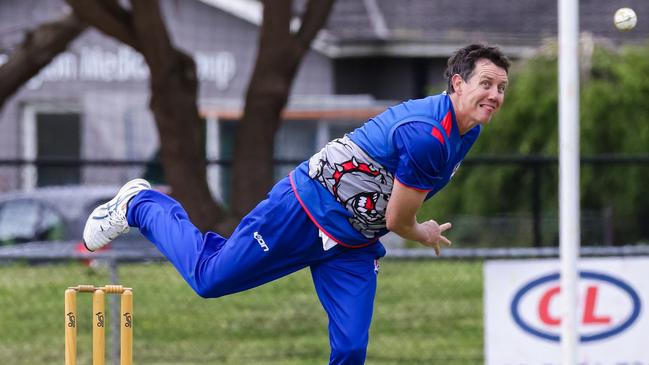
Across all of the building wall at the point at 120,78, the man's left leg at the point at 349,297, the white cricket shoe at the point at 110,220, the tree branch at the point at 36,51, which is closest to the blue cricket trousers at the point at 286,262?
the man's left leg at the point at 349,297

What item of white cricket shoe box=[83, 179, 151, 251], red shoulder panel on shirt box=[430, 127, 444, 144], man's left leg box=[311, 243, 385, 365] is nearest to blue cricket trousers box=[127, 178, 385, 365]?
man's left leg box=[311, 243, 385, 365]

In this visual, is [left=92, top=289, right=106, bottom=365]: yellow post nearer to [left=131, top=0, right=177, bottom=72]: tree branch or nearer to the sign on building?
the sign on building

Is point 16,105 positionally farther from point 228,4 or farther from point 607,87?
point 607,87

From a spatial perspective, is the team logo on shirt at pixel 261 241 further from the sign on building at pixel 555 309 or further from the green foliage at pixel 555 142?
the green foliage at pixel 555 142

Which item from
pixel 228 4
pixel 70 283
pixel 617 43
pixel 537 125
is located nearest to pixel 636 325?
pixel 70 283

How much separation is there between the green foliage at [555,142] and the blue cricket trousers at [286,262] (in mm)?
6895

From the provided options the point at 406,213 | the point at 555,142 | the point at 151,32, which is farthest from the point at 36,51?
the point at 406,213

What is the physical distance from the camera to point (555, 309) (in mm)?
8672

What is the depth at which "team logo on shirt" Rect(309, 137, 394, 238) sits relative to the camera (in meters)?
5.91

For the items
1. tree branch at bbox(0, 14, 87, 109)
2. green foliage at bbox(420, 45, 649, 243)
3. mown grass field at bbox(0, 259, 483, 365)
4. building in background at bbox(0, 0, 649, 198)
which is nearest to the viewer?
mown grass field at bbox(0, 259, 483, 365)

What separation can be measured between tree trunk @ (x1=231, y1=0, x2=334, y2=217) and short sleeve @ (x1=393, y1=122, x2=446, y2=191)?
6198mm

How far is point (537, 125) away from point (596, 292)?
625 centimetres

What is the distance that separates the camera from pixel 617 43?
19.3 metres

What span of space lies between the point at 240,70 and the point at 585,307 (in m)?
13.1
